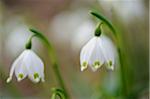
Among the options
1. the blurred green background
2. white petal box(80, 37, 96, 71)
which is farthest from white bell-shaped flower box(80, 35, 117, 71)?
the blurred green background

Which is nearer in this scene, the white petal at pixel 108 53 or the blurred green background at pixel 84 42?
the white petal at pixel 108 53

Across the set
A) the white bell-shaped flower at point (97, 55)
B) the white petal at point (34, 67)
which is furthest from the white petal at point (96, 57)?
the white petal at point (34, 67)

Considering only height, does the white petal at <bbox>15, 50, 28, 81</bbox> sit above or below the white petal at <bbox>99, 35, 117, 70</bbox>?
below

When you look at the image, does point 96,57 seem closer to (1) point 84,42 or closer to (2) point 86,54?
(2) point 86,54

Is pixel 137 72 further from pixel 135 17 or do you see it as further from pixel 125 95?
pixel 125 95

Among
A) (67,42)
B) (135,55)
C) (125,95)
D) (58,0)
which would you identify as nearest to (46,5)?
(58,0)

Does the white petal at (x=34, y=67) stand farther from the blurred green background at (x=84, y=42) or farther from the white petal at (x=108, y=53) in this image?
the blurred green background at (x=84, y=42)

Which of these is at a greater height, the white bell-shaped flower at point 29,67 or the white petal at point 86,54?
the white petal at point 86,54

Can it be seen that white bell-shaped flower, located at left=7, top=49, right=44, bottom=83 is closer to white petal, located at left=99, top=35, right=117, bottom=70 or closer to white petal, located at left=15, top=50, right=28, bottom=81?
white petal, located at left=15, top=50, right=28, bottom=81
